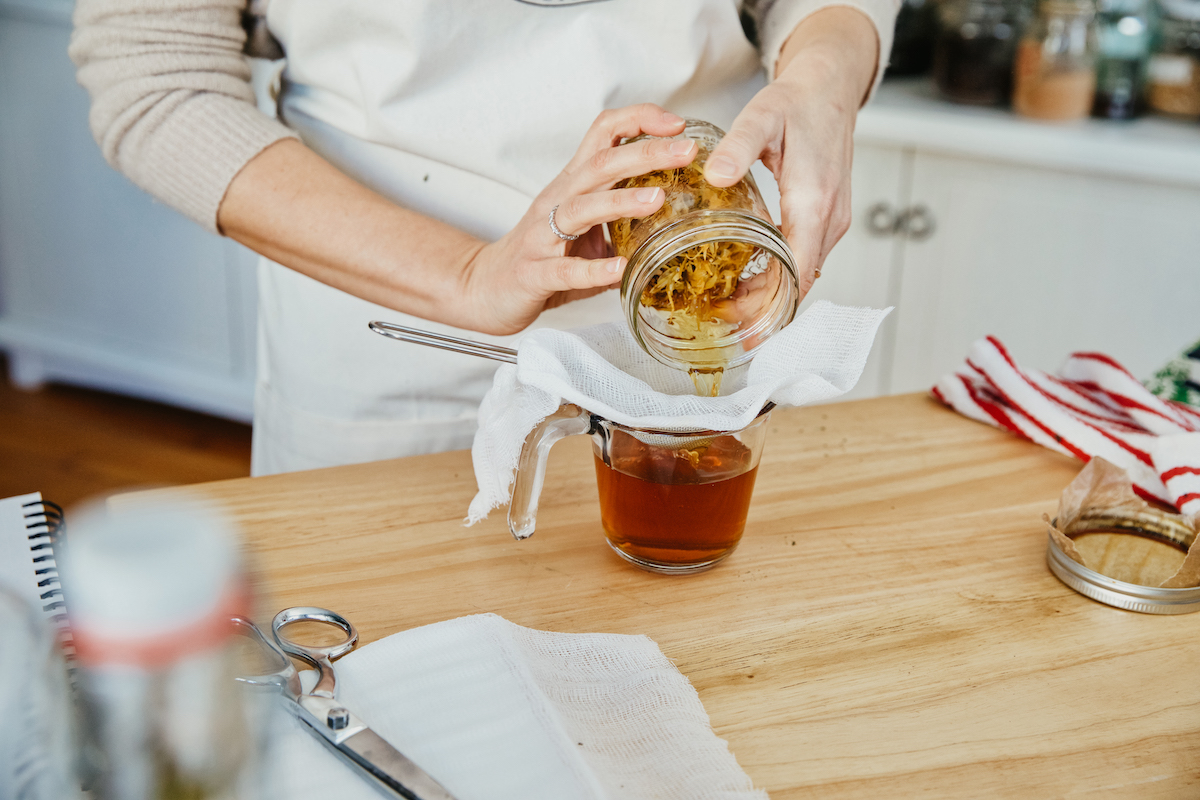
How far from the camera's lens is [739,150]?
21.8 inches

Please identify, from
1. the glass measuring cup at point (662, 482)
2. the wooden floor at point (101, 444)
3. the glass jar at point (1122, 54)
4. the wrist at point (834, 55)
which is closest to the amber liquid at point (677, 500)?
the glass measuring cup at point (662, 482)

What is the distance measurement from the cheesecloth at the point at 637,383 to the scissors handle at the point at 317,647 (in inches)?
4.1

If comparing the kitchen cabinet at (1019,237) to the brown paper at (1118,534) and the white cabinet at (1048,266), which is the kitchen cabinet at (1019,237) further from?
the brown paper at (1118,534)

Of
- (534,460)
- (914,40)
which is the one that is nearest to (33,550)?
(534,460)

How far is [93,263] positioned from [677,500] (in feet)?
7.05

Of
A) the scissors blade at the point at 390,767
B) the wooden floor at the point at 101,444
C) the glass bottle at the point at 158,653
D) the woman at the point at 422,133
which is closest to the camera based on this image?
the glass bottle at the point at 158,653

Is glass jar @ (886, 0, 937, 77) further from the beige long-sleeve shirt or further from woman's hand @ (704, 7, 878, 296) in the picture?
the beige long-sleeve shirt

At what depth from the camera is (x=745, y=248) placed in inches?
22.1

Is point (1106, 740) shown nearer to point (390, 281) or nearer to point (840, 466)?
point (840, 466)

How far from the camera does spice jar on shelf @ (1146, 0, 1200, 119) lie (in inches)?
58.4

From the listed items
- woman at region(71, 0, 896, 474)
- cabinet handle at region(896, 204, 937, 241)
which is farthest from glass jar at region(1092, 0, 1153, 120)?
woman at region(71, 0, 896, 474)

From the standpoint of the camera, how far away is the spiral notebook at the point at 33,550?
1.60ft

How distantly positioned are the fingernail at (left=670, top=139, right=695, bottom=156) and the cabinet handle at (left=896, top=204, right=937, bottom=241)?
1238mm

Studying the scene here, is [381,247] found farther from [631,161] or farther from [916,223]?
[916,223]
